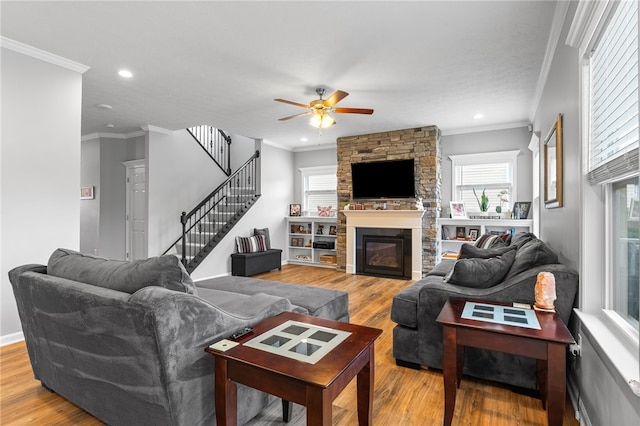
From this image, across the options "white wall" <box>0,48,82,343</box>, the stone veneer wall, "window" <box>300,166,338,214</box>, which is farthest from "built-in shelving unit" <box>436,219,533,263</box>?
"white wall" <box>0,48,82,343</box>

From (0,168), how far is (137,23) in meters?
1.81

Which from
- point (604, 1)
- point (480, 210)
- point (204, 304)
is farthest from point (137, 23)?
point (480, 210)

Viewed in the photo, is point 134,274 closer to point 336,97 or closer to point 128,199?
point 336,97

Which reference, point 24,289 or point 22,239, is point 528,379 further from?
point 22,239

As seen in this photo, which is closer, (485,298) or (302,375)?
(302,375)

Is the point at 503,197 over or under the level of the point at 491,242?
over

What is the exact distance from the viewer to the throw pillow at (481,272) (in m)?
2.33

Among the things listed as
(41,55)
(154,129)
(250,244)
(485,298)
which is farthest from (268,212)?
(485,298)

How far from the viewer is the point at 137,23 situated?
262 centimetres

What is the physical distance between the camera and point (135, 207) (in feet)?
20.7

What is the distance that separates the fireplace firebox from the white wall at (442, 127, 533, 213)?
1.14 metres

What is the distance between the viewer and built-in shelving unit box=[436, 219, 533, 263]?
17.1 feet

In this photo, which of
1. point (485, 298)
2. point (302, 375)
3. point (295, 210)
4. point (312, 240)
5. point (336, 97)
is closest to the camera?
point (302, 375)

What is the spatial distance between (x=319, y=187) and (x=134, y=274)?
604 cm
